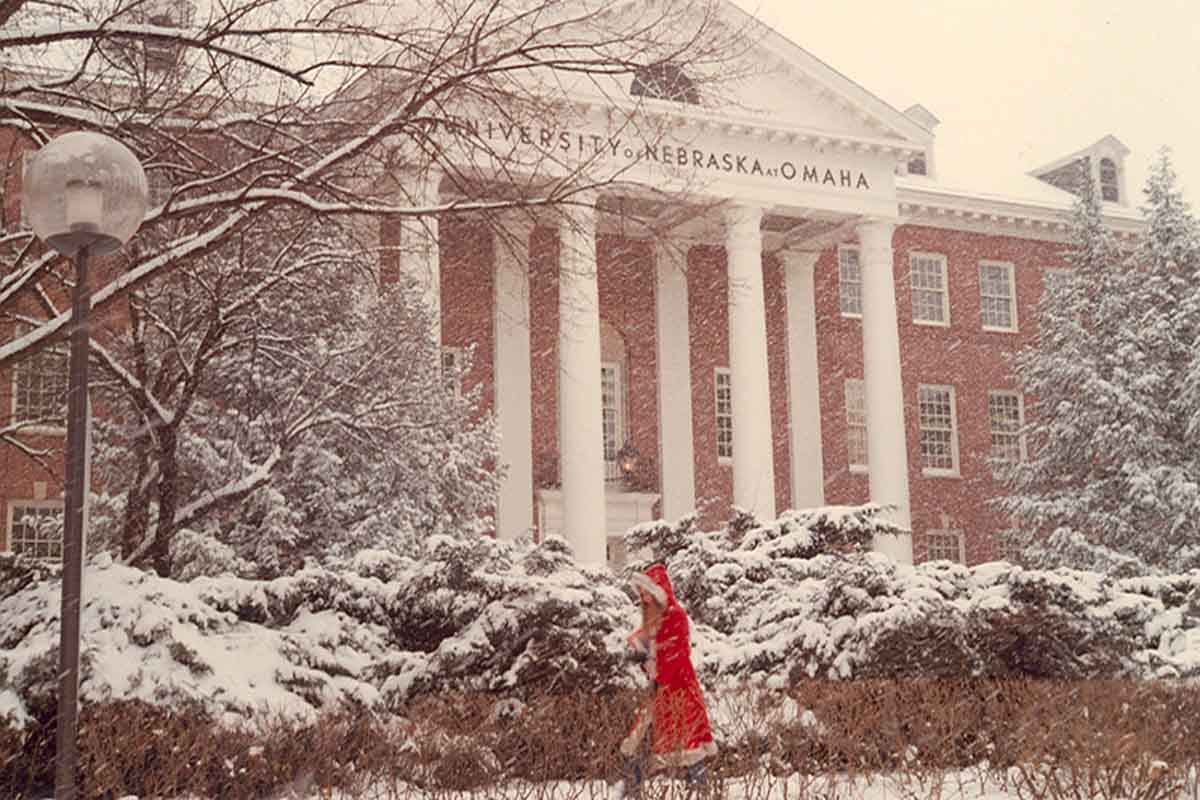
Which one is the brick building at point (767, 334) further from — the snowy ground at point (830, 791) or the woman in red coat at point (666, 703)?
the woman in red coat at point (666, 703)

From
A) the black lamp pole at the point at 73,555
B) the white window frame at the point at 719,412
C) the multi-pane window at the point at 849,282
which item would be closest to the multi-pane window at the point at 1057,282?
the multi-pane window at the point at 849,282

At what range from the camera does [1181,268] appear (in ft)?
114

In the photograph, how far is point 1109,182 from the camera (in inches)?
1876

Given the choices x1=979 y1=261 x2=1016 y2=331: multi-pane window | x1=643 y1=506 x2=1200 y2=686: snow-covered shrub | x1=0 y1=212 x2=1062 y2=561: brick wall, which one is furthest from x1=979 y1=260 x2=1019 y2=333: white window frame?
x1=643 y1=506 x2=1200 y2=686: snow-covered shrub

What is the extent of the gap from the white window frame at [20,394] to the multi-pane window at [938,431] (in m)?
21.7

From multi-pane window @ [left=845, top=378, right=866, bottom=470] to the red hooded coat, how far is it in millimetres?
29507

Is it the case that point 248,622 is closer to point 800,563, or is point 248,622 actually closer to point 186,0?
point 186,0

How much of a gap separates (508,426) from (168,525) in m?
17.5

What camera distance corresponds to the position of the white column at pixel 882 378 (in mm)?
33438

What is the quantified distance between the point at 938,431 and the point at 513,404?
12.7 metres

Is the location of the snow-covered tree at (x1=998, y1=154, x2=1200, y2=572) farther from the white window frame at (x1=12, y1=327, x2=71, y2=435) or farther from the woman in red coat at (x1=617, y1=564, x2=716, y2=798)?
the woman in red coat at (x1=617, y1=564, x2=716, y2=798)

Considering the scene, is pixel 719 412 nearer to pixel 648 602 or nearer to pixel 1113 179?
pixel 1113 179

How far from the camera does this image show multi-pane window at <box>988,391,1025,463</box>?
40.8 meters

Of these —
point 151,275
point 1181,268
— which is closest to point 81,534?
point 151,275
